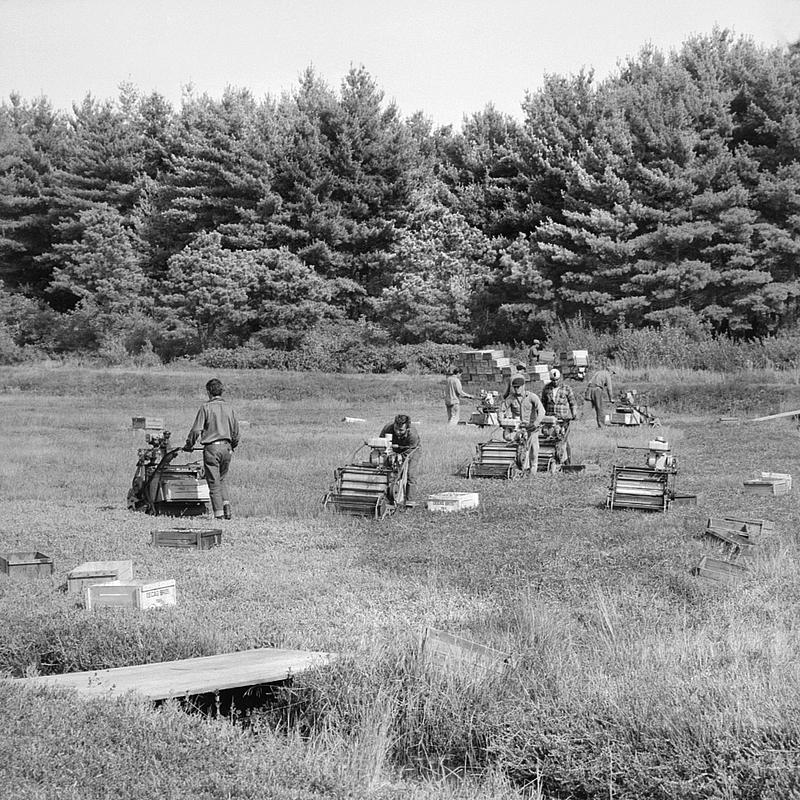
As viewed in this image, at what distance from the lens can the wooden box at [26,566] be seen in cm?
1104

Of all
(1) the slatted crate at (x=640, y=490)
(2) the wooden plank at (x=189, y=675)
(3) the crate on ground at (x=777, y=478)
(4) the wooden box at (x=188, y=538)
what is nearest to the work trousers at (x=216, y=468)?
(4) the wooden box at (x=188, y=538)

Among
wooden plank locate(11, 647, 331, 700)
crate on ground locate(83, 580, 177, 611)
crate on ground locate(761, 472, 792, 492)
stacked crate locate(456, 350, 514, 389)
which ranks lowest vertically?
wooden plank locate(11, 647, 331, 700)

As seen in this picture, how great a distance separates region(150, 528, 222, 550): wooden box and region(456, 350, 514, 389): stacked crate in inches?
903

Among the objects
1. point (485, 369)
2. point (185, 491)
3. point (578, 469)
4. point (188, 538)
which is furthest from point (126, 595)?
point (485, 369)

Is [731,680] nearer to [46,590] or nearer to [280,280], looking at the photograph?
[46,590]

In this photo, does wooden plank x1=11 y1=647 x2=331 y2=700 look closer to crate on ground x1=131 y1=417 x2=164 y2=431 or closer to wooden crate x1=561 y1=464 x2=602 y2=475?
wooden crate x1=561 y1=464 x2=602 y2=475

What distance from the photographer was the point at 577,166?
46.7 meters

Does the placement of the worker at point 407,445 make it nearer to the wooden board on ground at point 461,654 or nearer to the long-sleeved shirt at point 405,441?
the long-sleeved shirt at point 405,441

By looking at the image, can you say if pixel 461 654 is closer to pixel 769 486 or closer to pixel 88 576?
pixel 88 576

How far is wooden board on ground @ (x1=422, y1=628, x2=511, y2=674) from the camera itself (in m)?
7.44

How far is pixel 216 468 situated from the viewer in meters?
14.6

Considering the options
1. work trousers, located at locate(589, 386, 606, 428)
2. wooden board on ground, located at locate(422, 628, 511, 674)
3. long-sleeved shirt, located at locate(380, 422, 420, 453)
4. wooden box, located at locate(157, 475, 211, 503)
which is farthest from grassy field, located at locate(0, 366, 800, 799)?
work trousers, located at locate(589, 386, 606, 428)

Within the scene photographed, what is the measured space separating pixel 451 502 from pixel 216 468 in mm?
3278

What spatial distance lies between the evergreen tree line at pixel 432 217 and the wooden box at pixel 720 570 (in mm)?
33893
